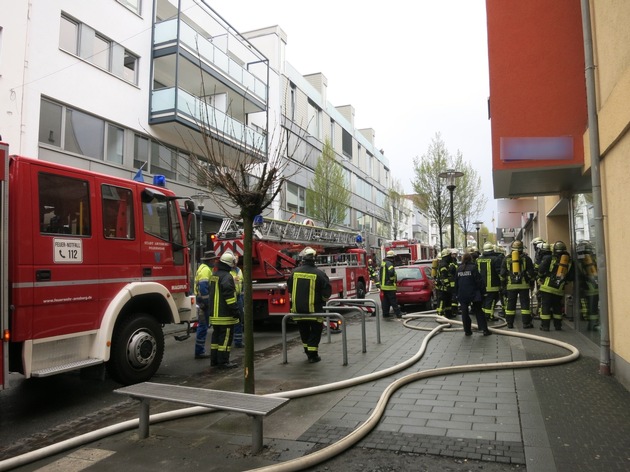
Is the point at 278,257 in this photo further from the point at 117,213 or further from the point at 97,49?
the point at 97,49

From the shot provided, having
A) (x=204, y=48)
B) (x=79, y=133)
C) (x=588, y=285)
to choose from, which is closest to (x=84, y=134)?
(x=79, y=133)

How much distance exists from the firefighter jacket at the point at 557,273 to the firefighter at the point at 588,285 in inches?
9.1

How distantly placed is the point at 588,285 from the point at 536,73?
3.72 metres

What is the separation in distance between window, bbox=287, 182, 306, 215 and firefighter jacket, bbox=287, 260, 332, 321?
20821 millimetres

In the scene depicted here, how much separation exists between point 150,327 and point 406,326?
5.82 m

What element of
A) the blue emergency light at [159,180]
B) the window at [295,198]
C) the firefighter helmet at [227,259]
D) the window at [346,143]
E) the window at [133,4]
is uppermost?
the window at [346,143]

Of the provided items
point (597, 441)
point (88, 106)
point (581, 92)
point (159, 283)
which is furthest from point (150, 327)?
point (88, 106)

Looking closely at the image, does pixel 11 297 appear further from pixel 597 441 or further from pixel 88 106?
pixel 88 106

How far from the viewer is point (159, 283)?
6457 mm

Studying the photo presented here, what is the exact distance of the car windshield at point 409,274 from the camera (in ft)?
46.7

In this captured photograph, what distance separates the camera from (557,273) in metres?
8.98

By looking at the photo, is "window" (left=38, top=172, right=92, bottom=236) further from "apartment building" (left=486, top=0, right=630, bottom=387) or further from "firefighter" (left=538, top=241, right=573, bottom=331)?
"firefighter" (left=538, top=241, right=573, bottom=331)

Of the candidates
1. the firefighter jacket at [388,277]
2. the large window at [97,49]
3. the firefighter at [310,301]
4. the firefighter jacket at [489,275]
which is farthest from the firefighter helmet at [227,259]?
the large window at [97,49]

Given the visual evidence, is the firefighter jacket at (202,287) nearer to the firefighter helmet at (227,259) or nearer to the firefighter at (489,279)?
the firefighter helmet at (227,259)
